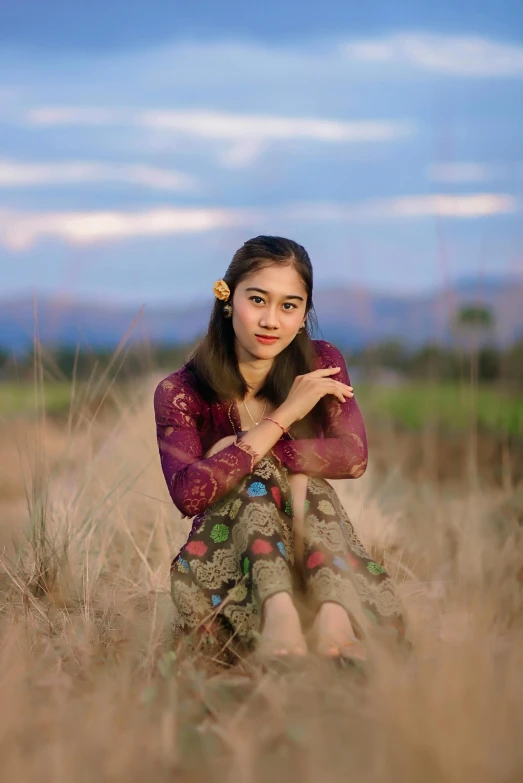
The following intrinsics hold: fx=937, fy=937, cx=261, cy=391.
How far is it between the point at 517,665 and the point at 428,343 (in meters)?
1.77

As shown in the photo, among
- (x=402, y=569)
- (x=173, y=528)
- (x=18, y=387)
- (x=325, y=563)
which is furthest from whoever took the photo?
(x=173, y=528)

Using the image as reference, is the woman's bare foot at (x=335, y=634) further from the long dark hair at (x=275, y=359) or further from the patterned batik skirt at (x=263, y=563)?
the long dark hair at (x=275, y=359)

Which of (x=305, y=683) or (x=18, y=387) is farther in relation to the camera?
(x=18, y=387)

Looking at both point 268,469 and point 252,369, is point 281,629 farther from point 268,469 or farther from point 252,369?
point 252,369

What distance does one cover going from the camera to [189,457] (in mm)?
2867

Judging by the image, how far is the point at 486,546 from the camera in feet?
10.4

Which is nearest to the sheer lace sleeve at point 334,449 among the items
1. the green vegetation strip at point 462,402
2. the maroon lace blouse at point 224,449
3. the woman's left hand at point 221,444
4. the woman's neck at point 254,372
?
the maroon lace blouse at point 224,449

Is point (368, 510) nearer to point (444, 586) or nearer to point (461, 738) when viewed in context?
point (444, 586)

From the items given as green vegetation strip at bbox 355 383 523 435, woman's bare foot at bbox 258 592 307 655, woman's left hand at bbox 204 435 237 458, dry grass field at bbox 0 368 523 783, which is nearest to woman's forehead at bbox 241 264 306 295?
woman's left hand at bbox 204 435 237 458

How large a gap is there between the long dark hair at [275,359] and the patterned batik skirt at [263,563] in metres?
0.34

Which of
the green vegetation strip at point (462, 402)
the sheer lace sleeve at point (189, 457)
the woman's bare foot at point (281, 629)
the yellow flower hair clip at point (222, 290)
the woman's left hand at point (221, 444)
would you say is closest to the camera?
the woman's bare foot at point (281, 629)

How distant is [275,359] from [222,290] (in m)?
0.30

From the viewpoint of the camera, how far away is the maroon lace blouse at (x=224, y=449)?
2.71 m

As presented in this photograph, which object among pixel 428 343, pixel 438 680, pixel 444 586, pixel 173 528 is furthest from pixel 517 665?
pixel 173 528
